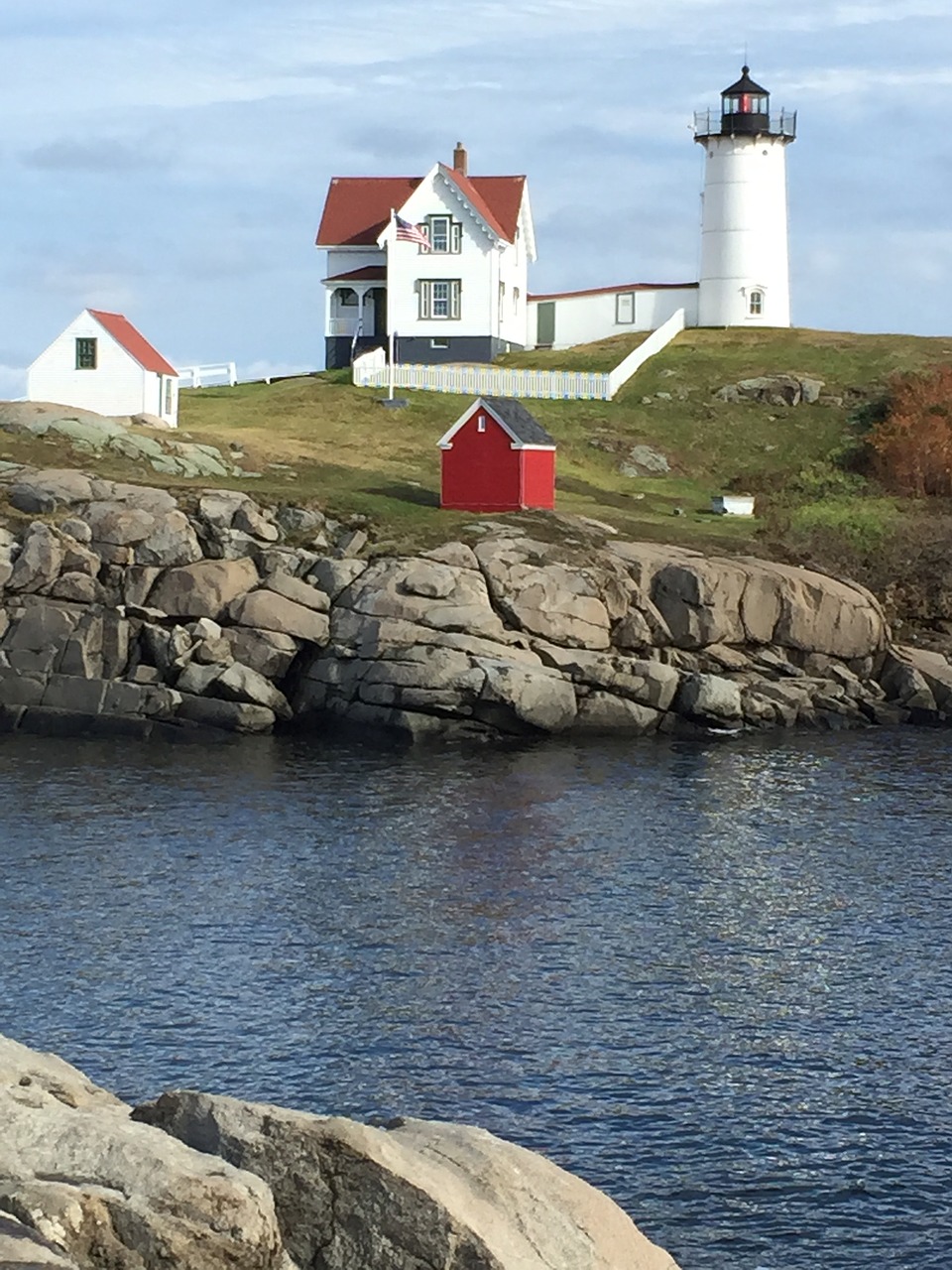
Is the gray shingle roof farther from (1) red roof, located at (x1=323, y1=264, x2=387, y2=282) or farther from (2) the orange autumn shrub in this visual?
(1) red roof, located at (x1=323, y1=264, x2=387, y2=282)

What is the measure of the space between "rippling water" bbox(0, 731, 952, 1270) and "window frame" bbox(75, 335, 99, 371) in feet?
93.3

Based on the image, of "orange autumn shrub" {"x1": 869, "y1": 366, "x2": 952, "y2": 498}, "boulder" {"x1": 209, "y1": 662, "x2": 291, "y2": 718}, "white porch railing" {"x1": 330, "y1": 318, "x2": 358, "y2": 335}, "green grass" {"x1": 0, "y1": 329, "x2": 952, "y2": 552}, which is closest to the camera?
"boulder" {"x1": 209, "y1": 662, "x2": 291, "y2": 718}

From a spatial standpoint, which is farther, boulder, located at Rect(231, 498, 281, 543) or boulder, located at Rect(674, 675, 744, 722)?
boulder, located at Rect(231, 498, 281, 543)

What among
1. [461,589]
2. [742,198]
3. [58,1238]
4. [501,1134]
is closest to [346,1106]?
[501,1134]

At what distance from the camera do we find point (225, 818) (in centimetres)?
4197

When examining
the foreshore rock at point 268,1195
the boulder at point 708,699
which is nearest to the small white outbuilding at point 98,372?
the boulder at point 708,699

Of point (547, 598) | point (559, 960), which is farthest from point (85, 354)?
point (559, 960)

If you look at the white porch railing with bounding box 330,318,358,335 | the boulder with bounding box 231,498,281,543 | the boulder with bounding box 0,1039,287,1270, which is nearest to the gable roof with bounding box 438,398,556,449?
the boulder with bounding box 231,498,281,543

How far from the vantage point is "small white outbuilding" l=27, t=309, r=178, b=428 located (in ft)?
240

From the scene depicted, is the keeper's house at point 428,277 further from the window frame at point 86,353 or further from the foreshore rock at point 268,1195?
the foreshore rock at point 268,1195

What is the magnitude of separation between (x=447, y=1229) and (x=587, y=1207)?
169 centimetres

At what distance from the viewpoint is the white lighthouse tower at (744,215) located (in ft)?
308

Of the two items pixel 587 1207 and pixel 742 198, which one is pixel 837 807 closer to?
pixel 587 1207

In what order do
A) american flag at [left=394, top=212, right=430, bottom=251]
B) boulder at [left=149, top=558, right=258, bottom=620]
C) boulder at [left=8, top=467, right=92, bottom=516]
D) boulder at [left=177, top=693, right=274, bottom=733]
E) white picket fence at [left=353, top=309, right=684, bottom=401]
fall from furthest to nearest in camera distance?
white picket fence at [left=353, top=309, right=684, bottom=401]
american flag at [left=394, top=212, right=430, bottom=251]
boulder at [left=8, top=467, right=92, bottom=516]
boulder at [left=149, top=558, right=258, bottom=620]
boulder at [left=177, top=693, right=274, bottom=733]
